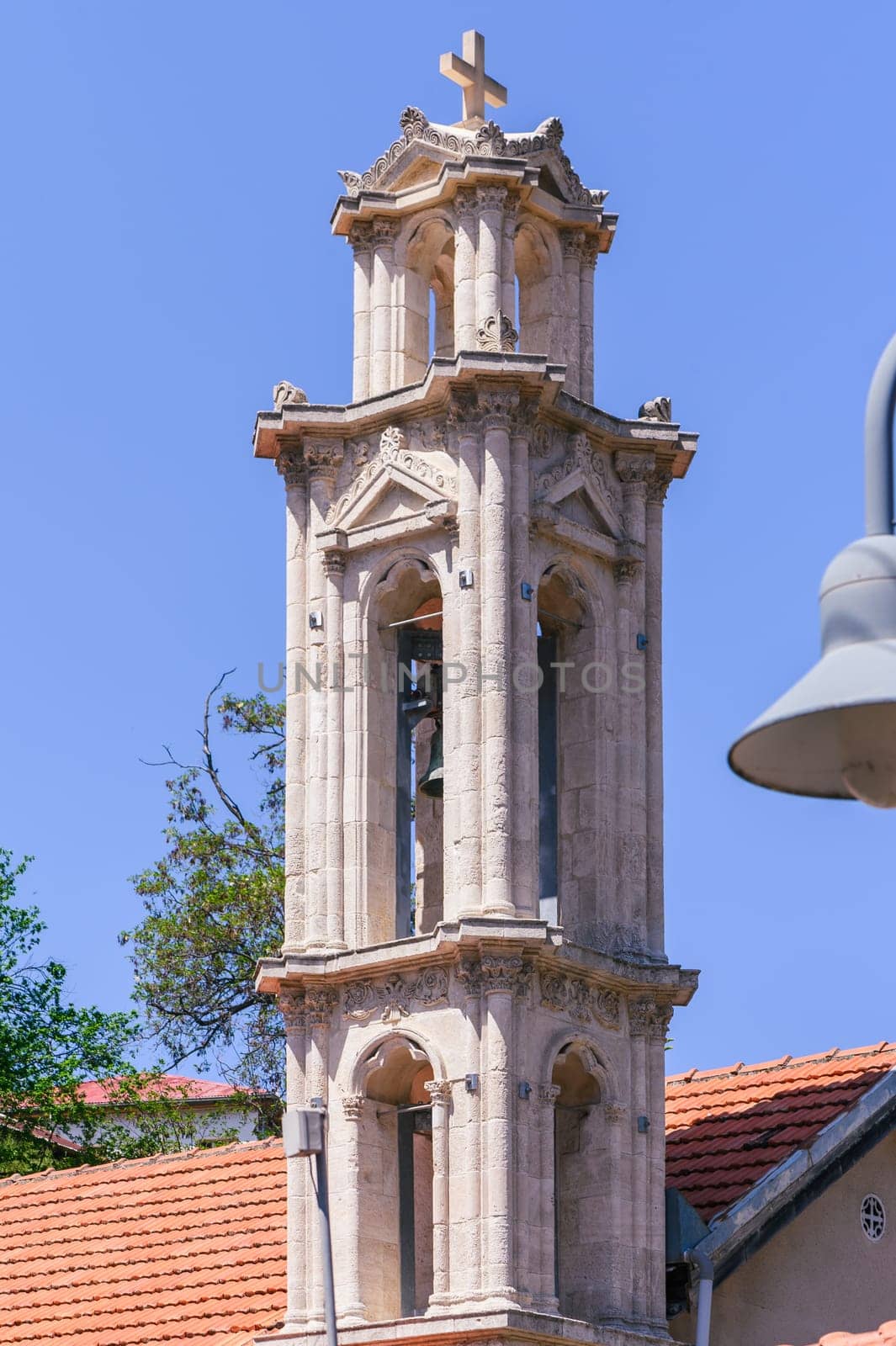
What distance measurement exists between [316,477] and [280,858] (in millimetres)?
14062

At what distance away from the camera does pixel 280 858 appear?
37.9 m

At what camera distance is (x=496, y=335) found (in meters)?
23.5

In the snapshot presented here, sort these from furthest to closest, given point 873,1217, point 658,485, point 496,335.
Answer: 1. point 658,485
2. point 873,1217
3. point 496,335

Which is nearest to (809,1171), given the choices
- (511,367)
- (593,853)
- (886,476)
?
(593,853)

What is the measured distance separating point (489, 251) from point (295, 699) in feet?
11.6

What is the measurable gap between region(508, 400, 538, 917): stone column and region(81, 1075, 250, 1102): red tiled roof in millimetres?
14729

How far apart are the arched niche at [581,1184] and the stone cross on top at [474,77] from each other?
24.2 ft

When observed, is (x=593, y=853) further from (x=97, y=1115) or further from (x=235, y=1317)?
(x=97, y=1115)

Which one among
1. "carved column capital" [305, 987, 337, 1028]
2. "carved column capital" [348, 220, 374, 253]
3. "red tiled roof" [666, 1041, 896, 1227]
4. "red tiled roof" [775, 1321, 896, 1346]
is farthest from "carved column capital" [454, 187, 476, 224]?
"red tiled roof" [775, 1321, 896, 1346]

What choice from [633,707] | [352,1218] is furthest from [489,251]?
[352,1218]

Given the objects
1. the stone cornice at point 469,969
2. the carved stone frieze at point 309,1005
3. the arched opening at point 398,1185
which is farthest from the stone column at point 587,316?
the arched opening at point 398,1185

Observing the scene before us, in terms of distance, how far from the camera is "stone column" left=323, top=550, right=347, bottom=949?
23.1 m

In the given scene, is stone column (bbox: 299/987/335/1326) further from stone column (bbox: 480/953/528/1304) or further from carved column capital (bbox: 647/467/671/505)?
carved column capital (bbox: 647/467/671/505)

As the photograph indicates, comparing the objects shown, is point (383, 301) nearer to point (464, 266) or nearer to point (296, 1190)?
point (464, 266)
